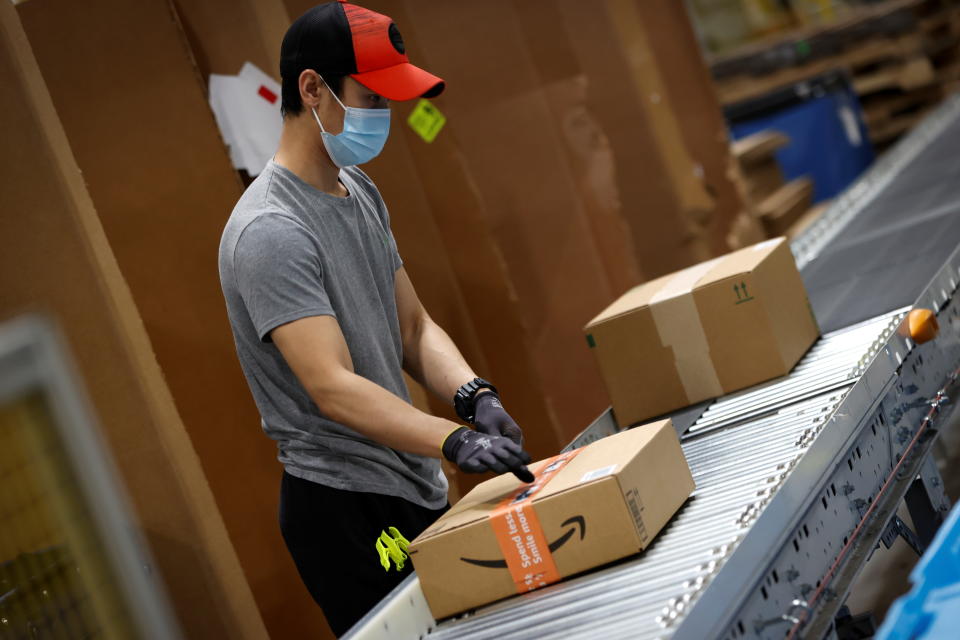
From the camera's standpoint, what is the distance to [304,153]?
2.08 m

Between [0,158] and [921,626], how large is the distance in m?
2.17

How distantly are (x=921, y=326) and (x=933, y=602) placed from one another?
4.28 feet

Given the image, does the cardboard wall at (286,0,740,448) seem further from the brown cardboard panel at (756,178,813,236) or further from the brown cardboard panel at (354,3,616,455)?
the brown cardboard panel at (756,178,813,236)

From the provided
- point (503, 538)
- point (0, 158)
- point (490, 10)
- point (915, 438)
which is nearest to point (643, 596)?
point (503, 538)

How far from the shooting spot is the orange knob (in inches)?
99.0

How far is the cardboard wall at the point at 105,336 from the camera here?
254cm

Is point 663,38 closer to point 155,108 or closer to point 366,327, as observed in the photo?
point 155,108

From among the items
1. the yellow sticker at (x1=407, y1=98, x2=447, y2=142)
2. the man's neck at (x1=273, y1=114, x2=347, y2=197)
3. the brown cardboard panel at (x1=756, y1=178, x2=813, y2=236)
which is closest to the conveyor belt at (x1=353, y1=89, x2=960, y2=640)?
the man's neck at (x1=273, y1=114, x2=347, y2=197)

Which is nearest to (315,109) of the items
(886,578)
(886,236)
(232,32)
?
(232,32)

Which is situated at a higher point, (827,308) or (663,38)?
(663,38)

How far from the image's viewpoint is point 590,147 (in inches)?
181

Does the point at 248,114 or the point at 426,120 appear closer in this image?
the point at 248,114

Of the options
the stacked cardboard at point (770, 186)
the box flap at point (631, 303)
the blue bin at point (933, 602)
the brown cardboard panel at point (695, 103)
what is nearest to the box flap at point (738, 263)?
the box flap at point (631, 303)

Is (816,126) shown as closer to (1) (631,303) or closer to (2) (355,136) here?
(1) (631,303)
